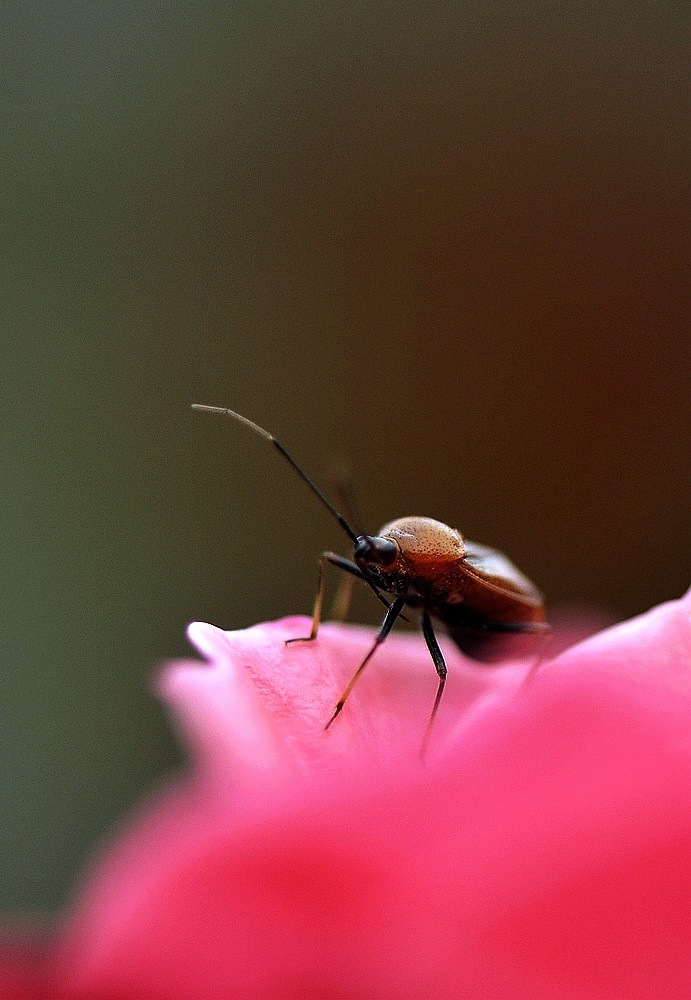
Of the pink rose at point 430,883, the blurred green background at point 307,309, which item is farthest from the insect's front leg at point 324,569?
the blurred green background at point 307,309

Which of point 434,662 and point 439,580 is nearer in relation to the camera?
point 434,662

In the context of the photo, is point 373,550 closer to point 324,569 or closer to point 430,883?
point 324,569

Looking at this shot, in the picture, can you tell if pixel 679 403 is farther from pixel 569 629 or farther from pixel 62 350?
pixel 569 629

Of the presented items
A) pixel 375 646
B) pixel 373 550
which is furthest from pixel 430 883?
pixel 373 550

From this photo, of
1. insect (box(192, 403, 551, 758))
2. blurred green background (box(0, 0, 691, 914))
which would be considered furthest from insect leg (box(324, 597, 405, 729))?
blurred green background (box(0, 0, 691, 914))

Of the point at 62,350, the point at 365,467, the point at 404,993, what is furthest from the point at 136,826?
the point at 62,350

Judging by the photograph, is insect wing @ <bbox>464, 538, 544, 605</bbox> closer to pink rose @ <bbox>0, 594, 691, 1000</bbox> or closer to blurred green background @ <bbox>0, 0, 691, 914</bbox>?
pink rose @ <bbox>0, 594, 691, 1000</bbox>

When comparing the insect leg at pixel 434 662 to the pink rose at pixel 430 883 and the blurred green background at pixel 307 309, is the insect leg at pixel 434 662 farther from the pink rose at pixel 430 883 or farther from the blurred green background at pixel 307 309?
the blurred green background at pixel 307 309
